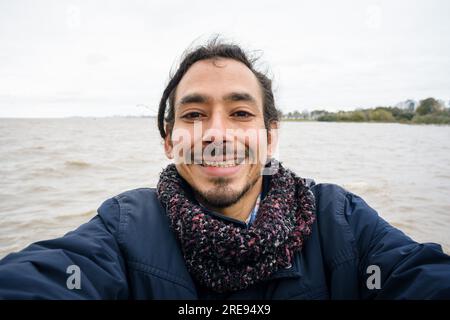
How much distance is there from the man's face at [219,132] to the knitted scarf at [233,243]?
0.23m

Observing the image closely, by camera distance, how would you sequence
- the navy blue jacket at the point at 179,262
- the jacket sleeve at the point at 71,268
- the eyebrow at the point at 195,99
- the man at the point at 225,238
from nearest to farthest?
1. the jacket sleeve at the point at 71,268
2. the navy blue jacket at the point at 179,262
3. the man at the point at 225,238
4. the eyebrow at the point at 195,99

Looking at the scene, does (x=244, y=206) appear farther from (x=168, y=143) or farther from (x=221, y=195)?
(x=168, y=143)

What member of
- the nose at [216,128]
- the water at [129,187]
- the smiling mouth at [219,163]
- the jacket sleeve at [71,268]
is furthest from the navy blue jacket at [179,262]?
the water at [129,187]

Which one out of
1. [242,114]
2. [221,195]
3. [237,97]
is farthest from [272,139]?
[221,195]

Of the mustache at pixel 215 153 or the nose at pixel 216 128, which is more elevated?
the nose at pixel 216 128

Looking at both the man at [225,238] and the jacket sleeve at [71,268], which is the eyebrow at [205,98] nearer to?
the man at [225,238]

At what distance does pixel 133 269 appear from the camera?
1716 millimetres

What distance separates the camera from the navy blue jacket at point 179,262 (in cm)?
143

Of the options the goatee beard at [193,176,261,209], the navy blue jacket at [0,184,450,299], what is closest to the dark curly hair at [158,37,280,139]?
the goatee beard at [193,176,261,209]

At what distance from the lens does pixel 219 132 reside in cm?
212
